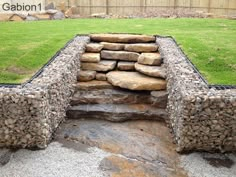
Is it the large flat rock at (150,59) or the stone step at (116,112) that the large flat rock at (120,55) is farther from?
the stone step at (116,112)

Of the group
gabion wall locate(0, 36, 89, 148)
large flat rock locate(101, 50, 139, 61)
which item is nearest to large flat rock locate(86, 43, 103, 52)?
large flat rock locate(101, 50, 139, 61)

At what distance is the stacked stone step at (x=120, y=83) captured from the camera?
4.90m

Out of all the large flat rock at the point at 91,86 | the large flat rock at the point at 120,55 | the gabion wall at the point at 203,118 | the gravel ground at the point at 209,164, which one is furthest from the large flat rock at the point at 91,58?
the gravel ground at the point at 209,164

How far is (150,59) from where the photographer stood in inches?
218

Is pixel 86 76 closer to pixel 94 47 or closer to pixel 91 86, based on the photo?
pixel 91 86

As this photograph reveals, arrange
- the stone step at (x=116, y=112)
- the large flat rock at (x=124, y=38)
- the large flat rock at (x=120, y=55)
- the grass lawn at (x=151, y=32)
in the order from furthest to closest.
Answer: the large flat rock at (x=124, y=38), the large flat rock at (x=120, y=55), the grass lawn at (x=151, y=32), the stone step at (x=116, y=112)

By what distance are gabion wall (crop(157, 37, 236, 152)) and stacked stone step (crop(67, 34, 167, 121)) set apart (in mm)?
844

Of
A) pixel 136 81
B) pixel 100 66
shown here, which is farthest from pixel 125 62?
pixel 136 81

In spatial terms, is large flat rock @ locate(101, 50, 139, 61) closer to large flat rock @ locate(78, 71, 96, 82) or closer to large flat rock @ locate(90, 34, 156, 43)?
large flat rock @ locate(90, 34, 156, 43)

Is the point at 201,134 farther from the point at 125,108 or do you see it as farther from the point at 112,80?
the point at 112,80

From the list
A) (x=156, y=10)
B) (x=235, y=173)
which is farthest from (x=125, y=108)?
(x=156, y=10)

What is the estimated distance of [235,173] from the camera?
356 cm

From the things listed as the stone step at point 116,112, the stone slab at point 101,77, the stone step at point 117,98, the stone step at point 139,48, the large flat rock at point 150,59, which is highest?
the stone step at point 139,48

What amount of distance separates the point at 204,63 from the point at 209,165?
95.2 inches
